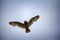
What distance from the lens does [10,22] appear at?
3.97ft

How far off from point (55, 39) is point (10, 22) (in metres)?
0.46

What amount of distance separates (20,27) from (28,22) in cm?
9

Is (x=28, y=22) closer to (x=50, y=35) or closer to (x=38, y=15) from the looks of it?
(x=38, y=15)

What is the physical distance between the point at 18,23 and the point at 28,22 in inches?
3.7

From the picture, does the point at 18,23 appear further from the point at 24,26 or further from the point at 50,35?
the point at 50,35

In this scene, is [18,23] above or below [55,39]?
above

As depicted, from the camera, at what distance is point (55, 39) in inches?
49.9

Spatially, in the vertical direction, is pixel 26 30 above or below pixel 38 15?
below

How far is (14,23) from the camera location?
1223 millimetres

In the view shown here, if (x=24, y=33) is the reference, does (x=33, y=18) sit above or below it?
above

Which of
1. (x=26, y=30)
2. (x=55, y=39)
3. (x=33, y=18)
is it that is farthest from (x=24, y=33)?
(x=55, y=39)

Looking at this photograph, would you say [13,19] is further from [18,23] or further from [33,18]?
[33,18]

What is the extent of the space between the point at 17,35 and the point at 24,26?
0.11 metres

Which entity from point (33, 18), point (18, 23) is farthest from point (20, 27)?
point (33, 18)
